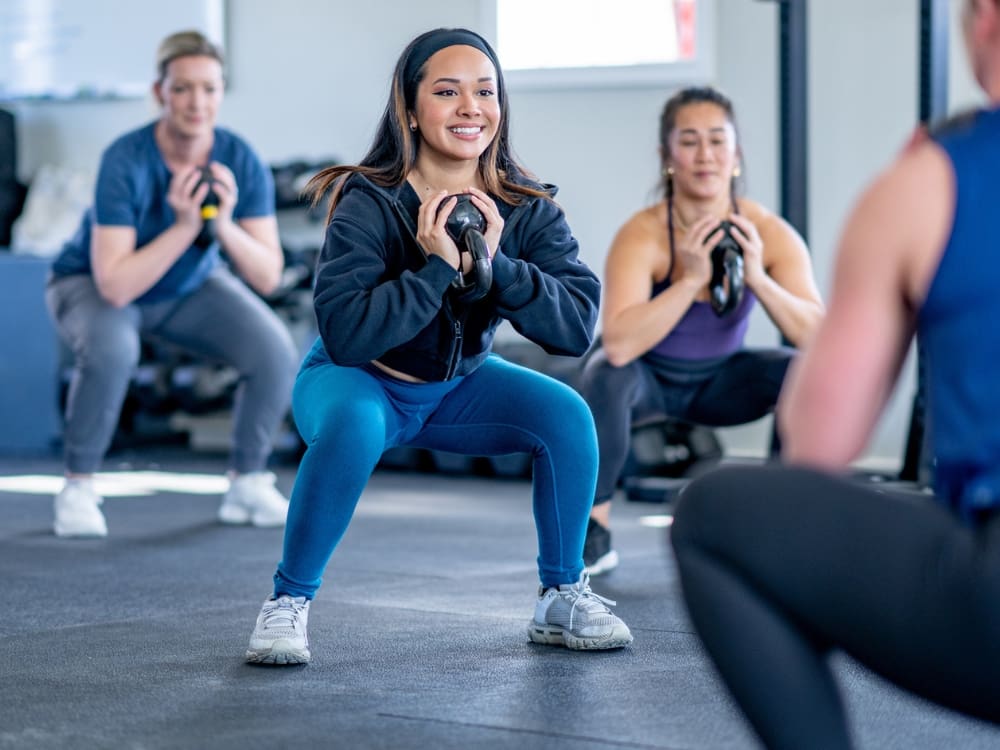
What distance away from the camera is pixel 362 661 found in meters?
2.08

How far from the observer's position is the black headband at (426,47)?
214cm

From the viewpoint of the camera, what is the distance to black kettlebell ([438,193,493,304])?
6.46 ft

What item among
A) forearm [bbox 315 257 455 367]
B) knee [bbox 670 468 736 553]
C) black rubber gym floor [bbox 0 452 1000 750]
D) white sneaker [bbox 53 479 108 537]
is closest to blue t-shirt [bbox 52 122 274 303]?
white sneaker [bbox 53 479 108 537]

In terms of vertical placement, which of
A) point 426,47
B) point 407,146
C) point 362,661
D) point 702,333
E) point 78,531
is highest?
point 426,47

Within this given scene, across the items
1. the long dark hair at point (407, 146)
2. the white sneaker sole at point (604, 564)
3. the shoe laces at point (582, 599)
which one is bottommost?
the white sneaker sole at point (604, 564)

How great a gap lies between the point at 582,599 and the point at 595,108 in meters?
3.20

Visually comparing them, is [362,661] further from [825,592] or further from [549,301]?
[825,592]

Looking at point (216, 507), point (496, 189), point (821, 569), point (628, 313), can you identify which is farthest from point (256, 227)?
point (821, 569)

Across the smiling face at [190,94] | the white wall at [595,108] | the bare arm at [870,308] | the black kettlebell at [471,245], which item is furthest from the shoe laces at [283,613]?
the white wall at [595,108]

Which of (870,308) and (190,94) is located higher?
(190,94)

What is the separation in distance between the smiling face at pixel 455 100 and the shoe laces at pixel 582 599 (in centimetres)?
68

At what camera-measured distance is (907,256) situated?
3.16ft

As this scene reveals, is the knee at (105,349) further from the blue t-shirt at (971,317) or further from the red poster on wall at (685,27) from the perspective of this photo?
the blue t-shirt at (971,317)

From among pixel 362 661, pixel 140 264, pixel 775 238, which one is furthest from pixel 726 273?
pixel 140 264
